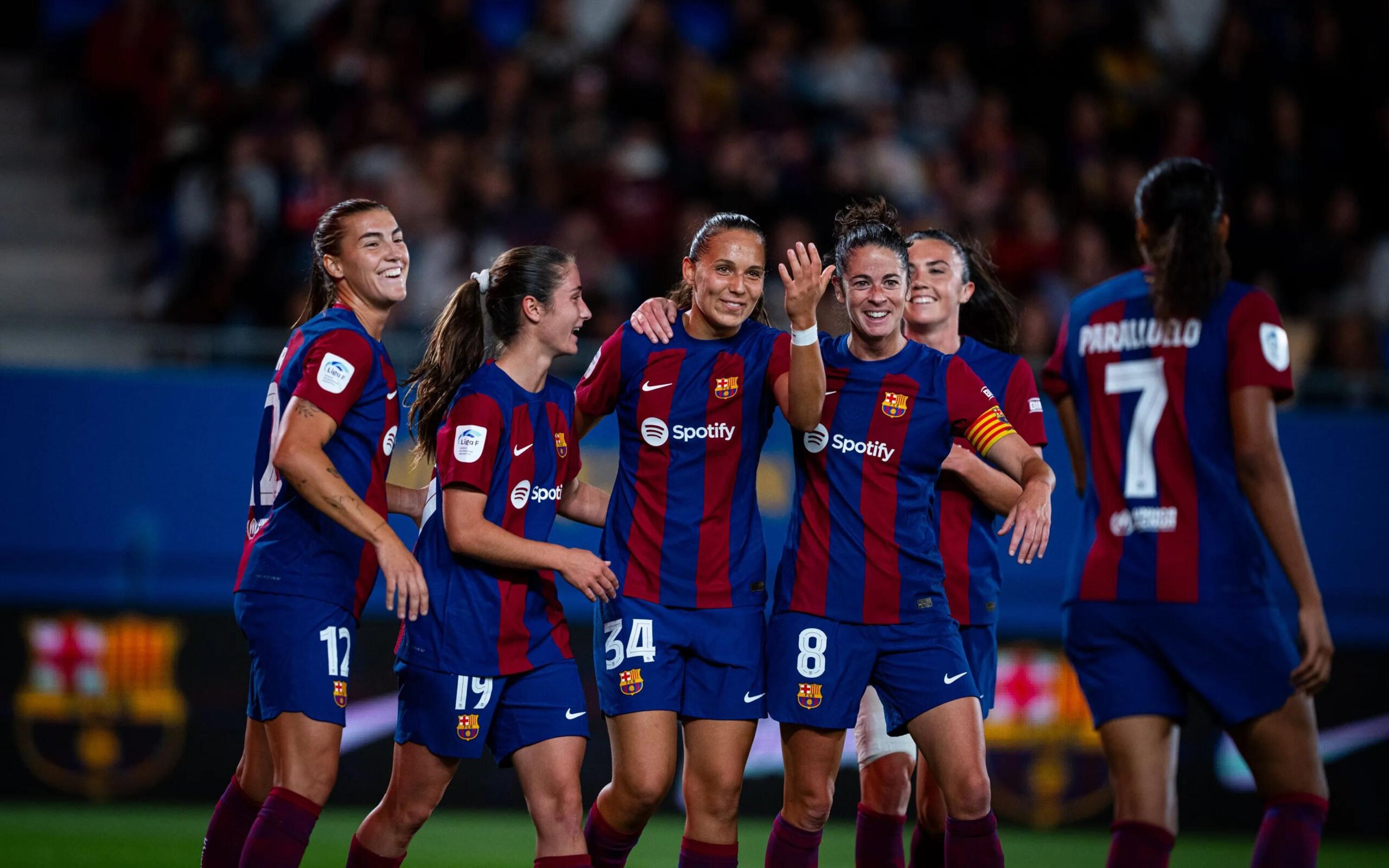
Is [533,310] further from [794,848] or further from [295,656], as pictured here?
[794,848]

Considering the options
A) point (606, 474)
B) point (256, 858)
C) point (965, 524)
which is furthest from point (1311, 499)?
point (256, 858)

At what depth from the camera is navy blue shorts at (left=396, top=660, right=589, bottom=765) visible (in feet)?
15.1

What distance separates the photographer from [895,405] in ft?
15.6

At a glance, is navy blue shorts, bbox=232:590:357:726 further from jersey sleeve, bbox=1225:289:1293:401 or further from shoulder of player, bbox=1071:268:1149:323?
jersey sleeve, bbox=1225:289:1293:401

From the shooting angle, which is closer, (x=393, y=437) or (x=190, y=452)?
(x=393, y=437)

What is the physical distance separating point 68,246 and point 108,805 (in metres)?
5.04

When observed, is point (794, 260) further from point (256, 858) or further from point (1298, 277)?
point (1298, 277)

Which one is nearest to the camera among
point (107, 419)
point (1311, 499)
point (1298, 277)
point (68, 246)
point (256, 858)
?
point (256, 858)

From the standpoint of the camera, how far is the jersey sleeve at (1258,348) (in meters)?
4.05

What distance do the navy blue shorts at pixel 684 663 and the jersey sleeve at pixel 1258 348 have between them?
5.52ft

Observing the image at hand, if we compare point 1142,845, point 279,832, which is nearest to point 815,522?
point 1142,845

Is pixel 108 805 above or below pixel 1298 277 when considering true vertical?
below

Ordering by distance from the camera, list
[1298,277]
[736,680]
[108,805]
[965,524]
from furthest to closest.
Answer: [1298,277]
[108,805]
[965,524]
[736,680]

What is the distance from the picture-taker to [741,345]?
4918 millimetres
